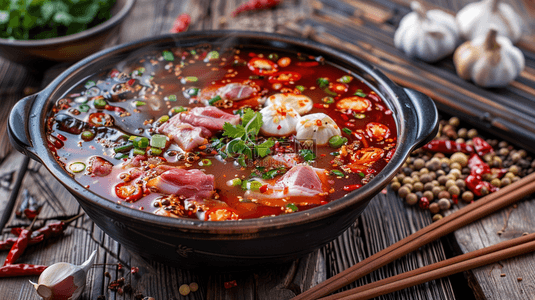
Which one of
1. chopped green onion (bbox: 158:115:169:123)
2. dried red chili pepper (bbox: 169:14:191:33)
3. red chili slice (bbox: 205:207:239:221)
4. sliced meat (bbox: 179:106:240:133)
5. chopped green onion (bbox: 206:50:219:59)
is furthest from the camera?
dried red chili pepper (bbox: 169:14:191:33)

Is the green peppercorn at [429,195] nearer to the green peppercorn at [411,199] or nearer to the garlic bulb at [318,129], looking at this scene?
the green peppercorn at [411,199]

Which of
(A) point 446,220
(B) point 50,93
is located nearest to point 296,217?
(A) point 446,220

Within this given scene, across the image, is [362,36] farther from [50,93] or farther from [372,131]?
[50,93]

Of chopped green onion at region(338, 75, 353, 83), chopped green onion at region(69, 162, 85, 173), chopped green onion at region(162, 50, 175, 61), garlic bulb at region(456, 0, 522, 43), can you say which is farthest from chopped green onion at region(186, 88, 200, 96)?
garlic bulb at region(456, 0, 522, 43)

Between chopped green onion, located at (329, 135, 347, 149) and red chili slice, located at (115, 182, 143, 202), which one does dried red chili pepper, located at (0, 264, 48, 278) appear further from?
chopped green onion, located at (329, 135, 347, 149)

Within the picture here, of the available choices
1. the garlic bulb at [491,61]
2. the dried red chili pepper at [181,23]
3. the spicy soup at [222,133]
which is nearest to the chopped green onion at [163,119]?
the spicy soup at [222,133]

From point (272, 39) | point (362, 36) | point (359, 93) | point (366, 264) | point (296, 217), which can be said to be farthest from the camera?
point (362, 36)
